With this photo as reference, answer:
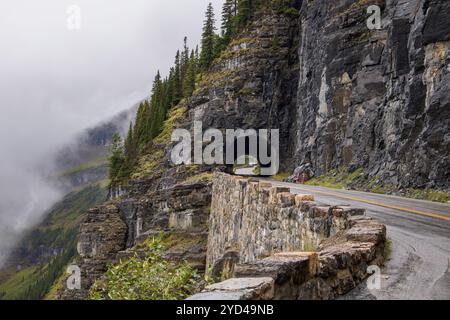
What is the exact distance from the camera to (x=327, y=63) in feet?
144

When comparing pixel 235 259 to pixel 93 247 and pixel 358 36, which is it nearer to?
pixel 358 36

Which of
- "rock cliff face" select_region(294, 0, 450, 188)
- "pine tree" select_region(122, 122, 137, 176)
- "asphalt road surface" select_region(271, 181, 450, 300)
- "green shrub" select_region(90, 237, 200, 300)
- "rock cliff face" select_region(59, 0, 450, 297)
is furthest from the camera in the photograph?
"pine tree" select_region(122, 122, 137, 176)

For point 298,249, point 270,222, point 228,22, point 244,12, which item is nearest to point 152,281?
point 298,249

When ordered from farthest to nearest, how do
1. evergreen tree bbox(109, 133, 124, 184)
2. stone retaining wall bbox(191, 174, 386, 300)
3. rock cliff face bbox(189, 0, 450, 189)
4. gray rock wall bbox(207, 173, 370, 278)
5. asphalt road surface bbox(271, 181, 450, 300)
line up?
1. evergreen tree bbox(109, 133, 124, 184)
2. rock cliff face bbox(189, 0, 450, 189)
3. gray rock wall bbox(207, 173, 370, 278)
4. asphalt road surface bbox(271, 181, 450, 300)
5. stone retaining wall bbox(191, 174, 386, 300)

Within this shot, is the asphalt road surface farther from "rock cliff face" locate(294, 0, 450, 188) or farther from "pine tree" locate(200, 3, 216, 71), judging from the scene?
"pine tree" locate(200, 3, 216, 71)

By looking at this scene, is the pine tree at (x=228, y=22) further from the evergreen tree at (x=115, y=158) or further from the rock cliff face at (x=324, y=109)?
the evergreen tree at (x=115, y=158)

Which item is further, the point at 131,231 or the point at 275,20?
the point at 275,20

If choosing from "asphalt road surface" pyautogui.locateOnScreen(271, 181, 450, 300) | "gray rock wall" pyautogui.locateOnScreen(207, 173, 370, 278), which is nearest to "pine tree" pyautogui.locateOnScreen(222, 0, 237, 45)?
"gray rock wall" pyautogui.locateOnScreen(207, 173, 370, 278)

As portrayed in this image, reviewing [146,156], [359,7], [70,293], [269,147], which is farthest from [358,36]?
[70,293]

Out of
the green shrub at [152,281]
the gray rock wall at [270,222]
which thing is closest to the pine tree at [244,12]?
the gray rock wall at [270,222]

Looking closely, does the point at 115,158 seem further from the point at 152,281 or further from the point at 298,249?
the point at 152,281

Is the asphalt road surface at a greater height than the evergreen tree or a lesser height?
greater

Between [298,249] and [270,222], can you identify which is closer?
[298,249]
